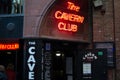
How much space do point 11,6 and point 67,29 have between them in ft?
7.69

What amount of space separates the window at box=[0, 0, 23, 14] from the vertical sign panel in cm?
150

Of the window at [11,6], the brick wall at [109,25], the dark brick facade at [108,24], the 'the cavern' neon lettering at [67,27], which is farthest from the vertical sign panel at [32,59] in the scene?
the brick wall at [109,25]

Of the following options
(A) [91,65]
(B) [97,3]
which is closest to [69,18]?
(B) [97,3]

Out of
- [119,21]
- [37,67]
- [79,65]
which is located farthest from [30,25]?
[119,21]

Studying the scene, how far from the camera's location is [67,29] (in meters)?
15.3

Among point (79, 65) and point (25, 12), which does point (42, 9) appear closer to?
point (25, 12)

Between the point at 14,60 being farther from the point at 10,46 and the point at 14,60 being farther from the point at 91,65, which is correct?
the point at 91,65

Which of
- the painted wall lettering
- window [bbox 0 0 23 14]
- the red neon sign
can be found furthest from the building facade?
the painted wall lettering

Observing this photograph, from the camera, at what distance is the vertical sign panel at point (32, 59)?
14180 millimetres

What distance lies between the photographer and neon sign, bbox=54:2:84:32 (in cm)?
1495

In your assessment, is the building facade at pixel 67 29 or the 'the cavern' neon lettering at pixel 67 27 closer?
the building facade at pixel 67 29

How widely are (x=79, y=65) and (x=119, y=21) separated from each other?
2.28m

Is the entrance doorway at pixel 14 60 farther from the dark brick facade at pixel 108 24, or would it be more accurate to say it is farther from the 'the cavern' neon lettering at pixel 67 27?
the 'the cavern' neon lettering at pixel 67 27

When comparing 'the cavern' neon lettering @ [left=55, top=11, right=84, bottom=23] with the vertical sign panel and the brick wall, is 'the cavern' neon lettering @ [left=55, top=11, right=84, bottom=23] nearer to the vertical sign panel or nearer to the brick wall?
the brick wall
